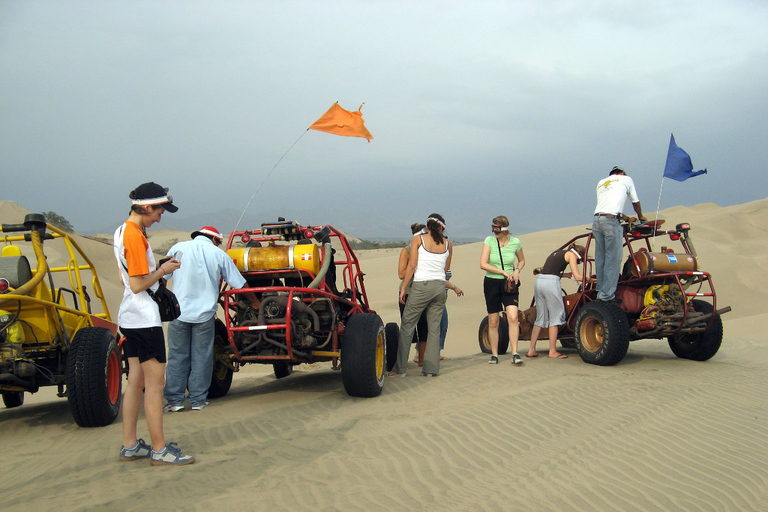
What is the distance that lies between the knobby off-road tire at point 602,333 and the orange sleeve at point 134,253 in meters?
5.52

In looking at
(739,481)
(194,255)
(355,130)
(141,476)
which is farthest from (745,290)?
(141,476)

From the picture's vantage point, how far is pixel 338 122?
8.52 meters

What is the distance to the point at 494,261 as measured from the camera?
26.1ft

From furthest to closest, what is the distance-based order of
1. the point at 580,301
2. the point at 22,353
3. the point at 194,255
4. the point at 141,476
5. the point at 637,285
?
the point at 580,301, the point at 637,285, the point at 194,255, the point at 22,353, the point at 141,476

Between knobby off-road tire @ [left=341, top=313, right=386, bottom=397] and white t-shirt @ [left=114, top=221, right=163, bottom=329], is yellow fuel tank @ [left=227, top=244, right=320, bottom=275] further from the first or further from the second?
white t-shirt @ [left=114, top=221, right=163, bottom=329]

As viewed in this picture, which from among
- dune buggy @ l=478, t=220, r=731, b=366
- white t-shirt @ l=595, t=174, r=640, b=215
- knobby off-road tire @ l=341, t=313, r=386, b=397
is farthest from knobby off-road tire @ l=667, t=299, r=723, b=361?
knobby off-road tire @ l=341, t=313, r=386, b=397

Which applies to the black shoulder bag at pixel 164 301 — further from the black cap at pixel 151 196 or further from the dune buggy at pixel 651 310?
the dune buggy at pixel 651 310

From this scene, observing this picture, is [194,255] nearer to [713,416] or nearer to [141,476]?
[141,476]

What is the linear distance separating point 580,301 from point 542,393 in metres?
2.71

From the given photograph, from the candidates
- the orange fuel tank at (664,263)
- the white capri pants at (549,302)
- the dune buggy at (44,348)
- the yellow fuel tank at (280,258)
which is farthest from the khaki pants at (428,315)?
the dune buggy at (44,348)

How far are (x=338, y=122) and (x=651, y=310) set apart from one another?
4.75 metres

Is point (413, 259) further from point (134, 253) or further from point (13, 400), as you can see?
point (13, 400)

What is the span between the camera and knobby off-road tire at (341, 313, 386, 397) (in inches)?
237

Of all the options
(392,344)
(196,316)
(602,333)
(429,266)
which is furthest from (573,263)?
(196,316)
